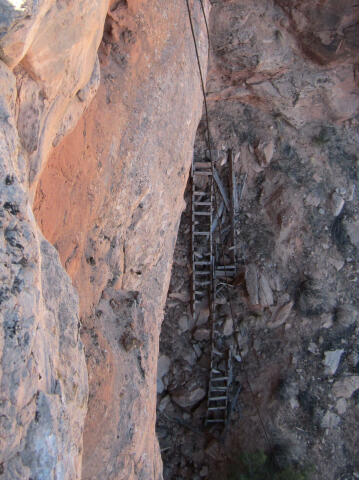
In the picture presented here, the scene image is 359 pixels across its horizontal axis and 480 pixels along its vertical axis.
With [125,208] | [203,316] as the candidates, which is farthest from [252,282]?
[125,208]

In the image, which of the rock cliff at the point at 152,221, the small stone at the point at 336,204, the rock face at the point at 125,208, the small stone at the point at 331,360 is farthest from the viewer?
the small stone at the point at 336,204

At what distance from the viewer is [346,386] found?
670 centimetres

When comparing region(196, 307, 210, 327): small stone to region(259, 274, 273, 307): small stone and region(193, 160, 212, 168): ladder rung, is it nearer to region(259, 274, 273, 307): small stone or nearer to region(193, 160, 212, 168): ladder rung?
region(259, 274, 273, 307): small stone

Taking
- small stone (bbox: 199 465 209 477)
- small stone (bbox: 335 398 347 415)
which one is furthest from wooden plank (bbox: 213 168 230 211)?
small stone (bbox: 199 465 209 477)

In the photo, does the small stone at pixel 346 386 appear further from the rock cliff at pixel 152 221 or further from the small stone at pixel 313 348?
the small stone at pixel 313 348

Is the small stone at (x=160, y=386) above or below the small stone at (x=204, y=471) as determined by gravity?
above

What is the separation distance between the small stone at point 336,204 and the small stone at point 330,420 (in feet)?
9.91

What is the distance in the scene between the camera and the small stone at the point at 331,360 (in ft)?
22.2

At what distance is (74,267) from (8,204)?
1.37 metres

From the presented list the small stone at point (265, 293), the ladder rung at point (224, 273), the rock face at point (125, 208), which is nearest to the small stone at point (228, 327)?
the small stone at point (265, 293)

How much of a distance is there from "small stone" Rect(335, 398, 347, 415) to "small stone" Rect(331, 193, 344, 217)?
282 cm

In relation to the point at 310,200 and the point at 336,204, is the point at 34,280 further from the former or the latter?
the point at 336,204

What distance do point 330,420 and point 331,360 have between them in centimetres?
85

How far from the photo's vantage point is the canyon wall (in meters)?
1.65
